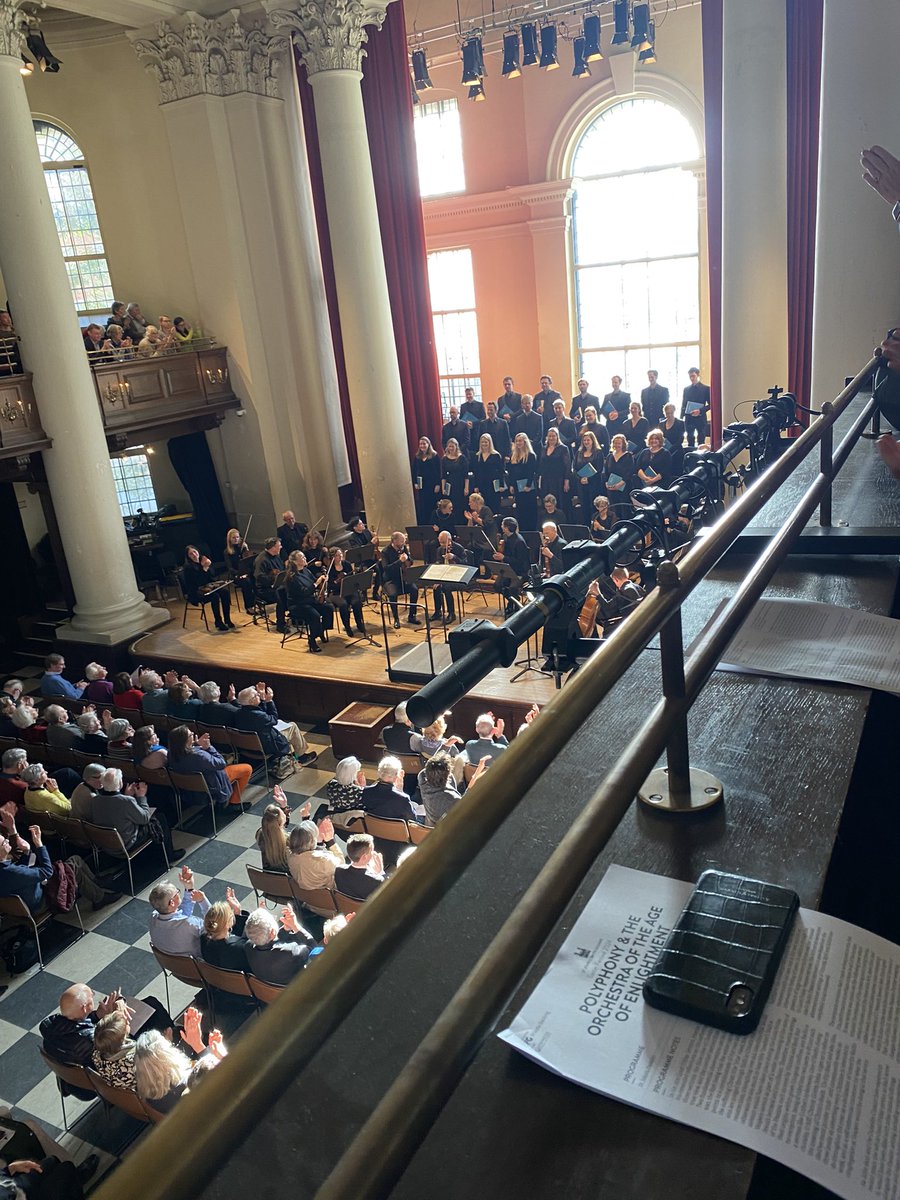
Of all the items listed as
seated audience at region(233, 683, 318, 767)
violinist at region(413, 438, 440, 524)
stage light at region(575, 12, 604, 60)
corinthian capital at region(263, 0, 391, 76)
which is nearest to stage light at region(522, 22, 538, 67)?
stage light at region(575, 12, 604, 60)

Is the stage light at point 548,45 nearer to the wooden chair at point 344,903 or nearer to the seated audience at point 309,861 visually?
the seated audience at point 309,861

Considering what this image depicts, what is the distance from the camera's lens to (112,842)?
7.23 m

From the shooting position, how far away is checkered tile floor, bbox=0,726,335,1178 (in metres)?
5.36

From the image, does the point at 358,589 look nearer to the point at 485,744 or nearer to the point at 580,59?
the point at 485,744

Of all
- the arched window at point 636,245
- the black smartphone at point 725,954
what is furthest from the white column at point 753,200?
the black smartphone at point 725,954

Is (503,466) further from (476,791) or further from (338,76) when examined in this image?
(476,791)

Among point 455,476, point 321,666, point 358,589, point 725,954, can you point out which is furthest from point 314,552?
point 725,954

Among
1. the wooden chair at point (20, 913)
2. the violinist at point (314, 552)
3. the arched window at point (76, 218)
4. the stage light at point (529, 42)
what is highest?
the stage light at point (529, 42)

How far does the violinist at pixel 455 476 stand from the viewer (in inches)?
518

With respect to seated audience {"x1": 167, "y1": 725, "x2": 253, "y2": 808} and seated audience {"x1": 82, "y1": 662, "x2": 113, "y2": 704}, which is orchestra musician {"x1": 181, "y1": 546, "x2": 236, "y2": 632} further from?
seated audience {"x1": 167, "y1": 725, "x2": 253, "y2": 808}

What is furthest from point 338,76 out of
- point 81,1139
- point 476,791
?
point 476,791

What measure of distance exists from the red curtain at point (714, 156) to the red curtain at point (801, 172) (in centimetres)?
92

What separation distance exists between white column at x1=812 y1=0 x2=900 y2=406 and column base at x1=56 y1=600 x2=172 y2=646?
925 centimetres

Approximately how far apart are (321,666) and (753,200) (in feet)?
22.3
